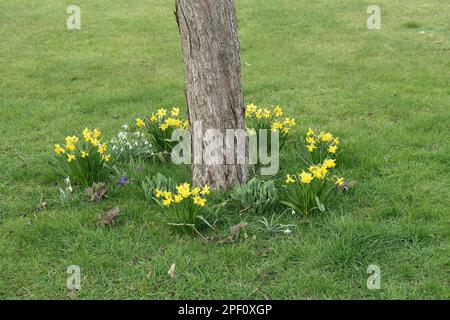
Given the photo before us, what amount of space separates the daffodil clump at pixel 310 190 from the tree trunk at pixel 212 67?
0.56 metres

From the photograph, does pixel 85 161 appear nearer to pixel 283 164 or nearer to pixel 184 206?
pixel 184 206

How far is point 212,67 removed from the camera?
4.26 metres

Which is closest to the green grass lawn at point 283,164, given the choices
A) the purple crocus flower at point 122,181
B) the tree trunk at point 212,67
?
the purple crocus flower at point 122,181

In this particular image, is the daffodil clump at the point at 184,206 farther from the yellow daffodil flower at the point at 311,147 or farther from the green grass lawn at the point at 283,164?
the yellow daffodil flower at the point at 311,147

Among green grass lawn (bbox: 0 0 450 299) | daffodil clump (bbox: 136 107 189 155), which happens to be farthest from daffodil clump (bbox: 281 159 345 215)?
daffodil clump (bbox: 136 107 189 155)

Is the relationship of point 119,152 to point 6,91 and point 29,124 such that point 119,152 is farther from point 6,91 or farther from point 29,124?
point 6,91

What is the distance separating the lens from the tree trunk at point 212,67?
418cm

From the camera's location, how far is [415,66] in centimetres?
812

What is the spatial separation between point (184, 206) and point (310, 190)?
0.96 metres

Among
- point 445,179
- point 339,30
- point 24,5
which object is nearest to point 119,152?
point 445,179

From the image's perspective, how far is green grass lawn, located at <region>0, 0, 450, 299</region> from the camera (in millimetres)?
3619

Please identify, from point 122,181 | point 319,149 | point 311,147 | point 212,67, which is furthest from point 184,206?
point 319,149
